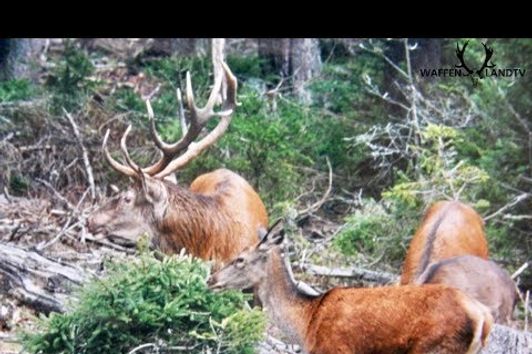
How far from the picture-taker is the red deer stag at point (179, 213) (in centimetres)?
685

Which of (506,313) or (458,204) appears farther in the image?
(458,204)

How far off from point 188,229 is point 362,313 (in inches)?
49.3

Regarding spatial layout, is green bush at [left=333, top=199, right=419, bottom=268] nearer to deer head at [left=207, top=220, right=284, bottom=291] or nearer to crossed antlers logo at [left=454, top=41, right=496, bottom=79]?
crossed antlers logo at [left=454, top=41, right=496, bottom=79]

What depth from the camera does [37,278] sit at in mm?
6727

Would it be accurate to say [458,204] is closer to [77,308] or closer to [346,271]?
[346,271]

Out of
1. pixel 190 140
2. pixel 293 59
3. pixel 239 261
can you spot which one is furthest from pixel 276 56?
pixel 239 261

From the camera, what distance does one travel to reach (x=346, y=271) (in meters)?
7.19

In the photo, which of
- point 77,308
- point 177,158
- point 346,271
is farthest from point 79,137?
point 77,308

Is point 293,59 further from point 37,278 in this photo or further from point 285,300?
point 285,300

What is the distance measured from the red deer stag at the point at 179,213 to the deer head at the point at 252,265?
53 centimetres

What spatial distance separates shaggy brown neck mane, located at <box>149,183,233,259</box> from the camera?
22.6 ft

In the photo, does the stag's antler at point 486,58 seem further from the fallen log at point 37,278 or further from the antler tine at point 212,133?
the fallen log at point 37,278

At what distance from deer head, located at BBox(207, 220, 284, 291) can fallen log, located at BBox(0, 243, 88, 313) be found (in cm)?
68
